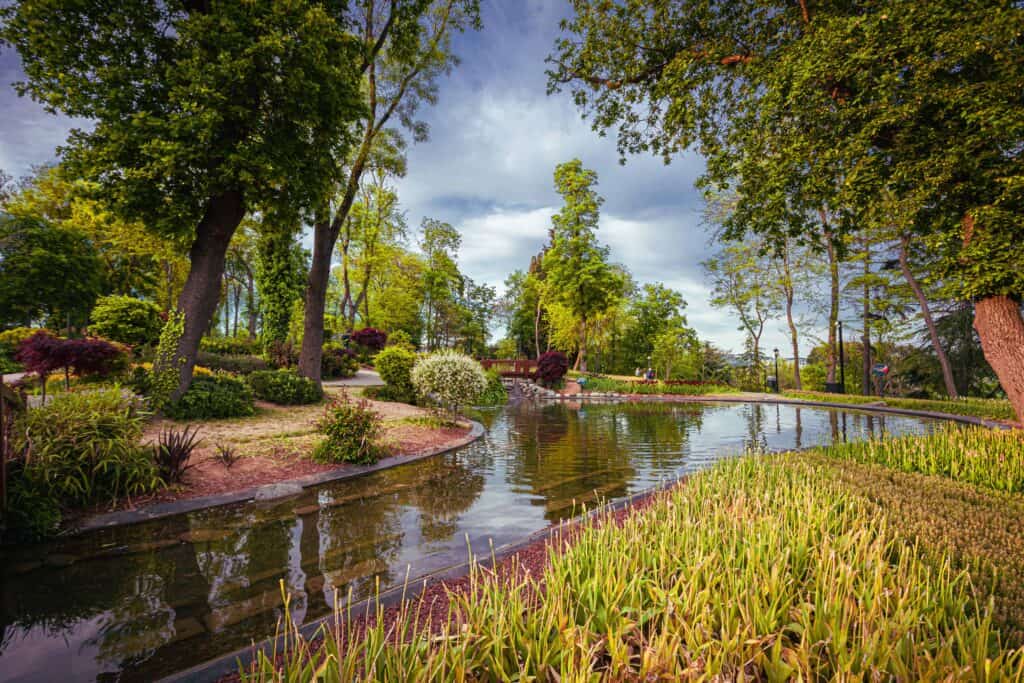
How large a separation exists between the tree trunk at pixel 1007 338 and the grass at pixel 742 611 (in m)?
4.91

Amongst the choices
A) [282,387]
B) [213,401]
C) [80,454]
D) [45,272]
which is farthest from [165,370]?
[45,272]

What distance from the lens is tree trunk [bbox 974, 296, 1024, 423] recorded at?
6801mm

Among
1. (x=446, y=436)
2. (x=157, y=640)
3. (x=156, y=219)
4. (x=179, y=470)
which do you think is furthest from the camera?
(x=446, y=436)

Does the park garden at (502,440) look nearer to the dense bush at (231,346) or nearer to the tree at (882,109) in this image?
the tree at (882,109)

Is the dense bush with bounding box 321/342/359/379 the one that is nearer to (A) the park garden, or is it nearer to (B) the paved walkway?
(B) the paved walkway

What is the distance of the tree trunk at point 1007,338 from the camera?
6801 mm

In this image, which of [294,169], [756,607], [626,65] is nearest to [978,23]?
[626,65]

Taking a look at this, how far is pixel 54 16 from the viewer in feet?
24.3

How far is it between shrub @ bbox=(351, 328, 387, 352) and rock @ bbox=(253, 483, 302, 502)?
2208 cm

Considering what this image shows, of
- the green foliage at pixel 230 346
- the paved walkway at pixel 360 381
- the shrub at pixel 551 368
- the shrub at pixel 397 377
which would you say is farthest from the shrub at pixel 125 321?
the shrub at pixel 551 368

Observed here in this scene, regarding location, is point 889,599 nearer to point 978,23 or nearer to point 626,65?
point 978,23

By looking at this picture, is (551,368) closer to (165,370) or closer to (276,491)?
(165,370)

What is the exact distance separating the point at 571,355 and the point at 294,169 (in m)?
33.1

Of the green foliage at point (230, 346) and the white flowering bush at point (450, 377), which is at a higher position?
the green foliage at point (230, 346)
